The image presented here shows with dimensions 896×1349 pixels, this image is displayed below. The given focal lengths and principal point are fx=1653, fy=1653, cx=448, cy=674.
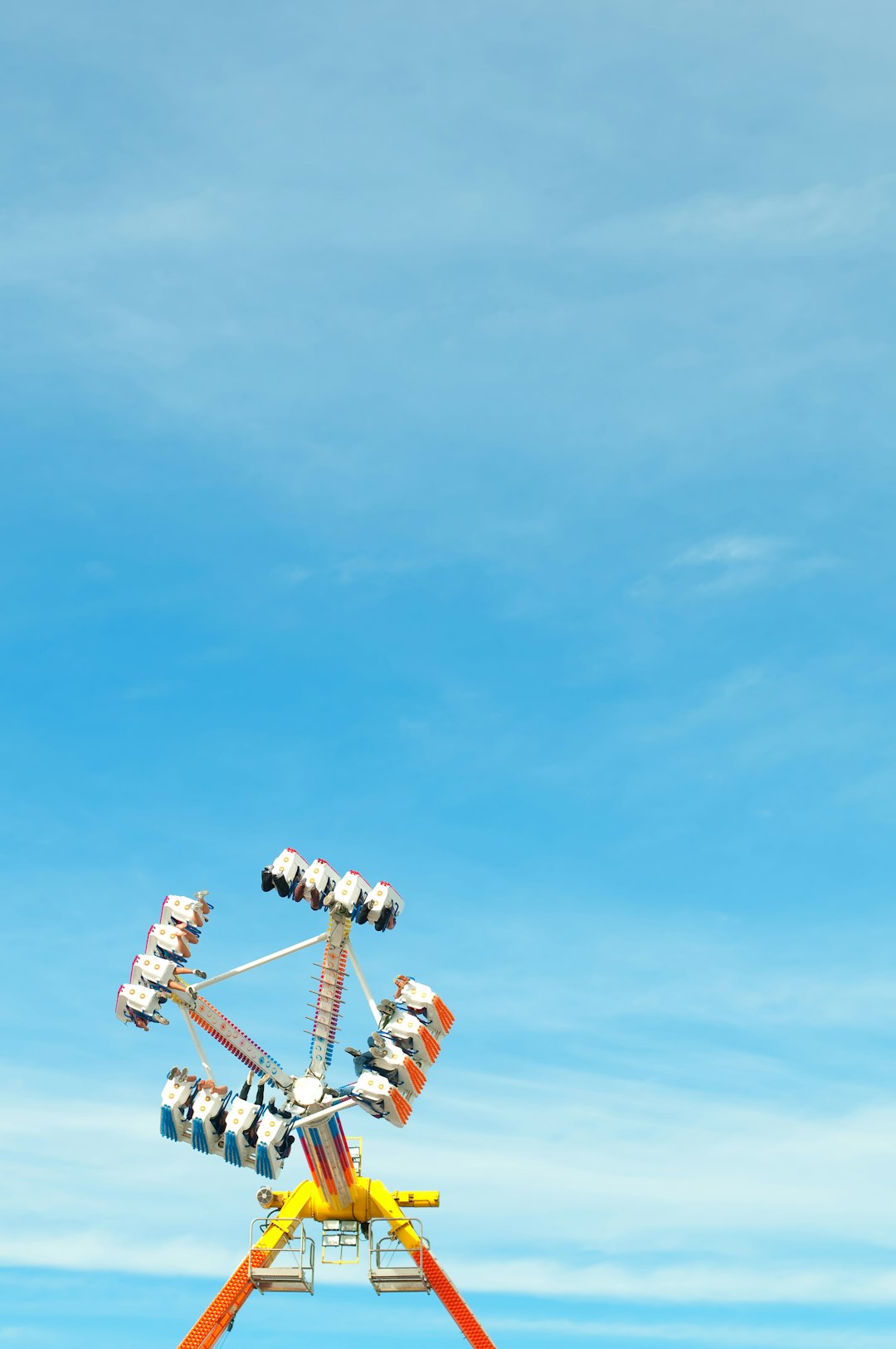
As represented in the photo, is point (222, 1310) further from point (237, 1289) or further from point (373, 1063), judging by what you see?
point (373, 1063)

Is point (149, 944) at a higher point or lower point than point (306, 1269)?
higher

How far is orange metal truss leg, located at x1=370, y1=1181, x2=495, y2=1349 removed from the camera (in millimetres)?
62219

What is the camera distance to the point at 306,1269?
201 ft

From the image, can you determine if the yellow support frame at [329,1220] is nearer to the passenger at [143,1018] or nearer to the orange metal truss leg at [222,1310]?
the orange metal truss leg at [222,1310]

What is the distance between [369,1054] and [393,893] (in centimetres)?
633

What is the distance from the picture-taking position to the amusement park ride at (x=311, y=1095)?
6009 cm

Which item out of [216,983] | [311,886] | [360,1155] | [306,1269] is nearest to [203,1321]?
[306,1269]

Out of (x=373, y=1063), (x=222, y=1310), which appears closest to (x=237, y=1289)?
(x=222, y=1310)

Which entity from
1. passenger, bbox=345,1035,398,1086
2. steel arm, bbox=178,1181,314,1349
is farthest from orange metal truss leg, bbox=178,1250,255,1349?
passenger, bbox=345,1035,398,1086

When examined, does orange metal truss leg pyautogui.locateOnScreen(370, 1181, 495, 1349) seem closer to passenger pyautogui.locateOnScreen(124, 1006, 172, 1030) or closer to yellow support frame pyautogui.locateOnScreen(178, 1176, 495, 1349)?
yellow support frame pyautogui.locateOnScreen(178, 1176, 495, 1349)

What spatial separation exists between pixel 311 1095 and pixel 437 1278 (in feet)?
28.6

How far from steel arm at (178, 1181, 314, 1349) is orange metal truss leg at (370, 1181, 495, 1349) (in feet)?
10.9

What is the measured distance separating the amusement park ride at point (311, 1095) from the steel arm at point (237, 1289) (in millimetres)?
43

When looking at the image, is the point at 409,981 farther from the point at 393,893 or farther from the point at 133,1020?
the point at 133,1020
